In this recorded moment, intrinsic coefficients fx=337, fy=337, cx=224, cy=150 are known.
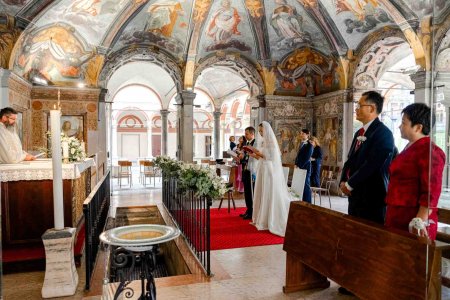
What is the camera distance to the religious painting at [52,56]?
934 centimetres

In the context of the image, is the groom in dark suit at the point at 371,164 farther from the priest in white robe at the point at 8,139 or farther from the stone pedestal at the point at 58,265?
the priest in white robe at the point at 8,139

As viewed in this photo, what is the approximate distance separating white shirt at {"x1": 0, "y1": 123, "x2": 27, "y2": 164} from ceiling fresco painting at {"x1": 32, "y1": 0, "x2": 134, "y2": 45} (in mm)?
4852

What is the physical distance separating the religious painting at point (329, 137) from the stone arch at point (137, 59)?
5.47 meters

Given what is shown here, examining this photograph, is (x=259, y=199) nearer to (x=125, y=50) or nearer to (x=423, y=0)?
(x=423, y=0)

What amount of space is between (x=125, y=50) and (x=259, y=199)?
7834 millimetres

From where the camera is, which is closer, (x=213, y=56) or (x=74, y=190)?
(x=74, y=190)

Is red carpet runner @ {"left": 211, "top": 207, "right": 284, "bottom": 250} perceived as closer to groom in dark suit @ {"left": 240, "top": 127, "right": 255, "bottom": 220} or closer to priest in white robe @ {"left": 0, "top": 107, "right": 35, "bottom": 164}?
groom in dark suit @ {"left": 240, "top": 127, "right": 255, "bottom": 220}

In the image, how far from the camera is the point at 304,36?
38.6 feet

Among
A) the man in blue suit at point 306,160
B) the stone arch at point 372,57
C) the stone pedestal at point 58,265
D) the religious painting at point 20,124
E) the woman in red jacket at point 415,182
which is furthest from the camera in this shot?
the stone arch at point 372,57

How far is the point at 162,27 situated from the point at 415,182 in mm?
10244

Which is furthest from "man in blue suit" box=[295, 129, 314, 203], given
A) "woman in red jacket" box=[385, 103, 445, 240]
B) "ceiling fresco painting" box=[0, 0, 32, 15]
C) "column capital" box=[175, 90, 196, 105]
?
"ceiling fresco painting" box=[0, 0, 32, 15]

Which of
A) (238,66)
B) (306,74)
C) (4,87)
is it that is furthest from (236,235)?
(306,74)

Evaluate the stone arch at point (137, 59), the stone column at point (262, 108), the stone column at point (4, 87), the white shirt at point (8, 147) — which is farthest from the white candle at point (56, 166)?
the stone column at point (262, 108)

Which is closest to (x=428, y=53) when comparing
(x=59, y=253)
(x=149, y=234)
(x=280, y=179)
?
(x=280, y=179)
